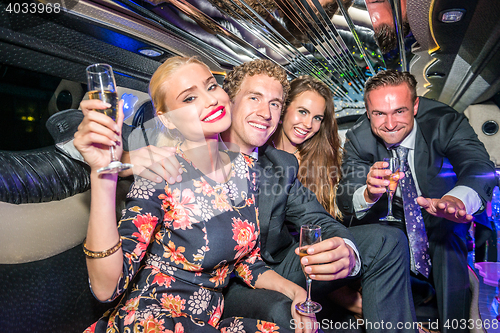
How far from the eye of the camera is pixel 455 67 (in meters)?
3.00

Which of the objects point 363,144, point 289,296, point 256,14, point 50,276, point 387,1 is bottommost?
point 289,296

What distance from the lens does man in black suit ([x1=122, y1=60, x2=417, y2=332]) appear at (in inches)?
44.6

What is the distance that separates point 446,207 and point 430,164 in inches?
26.0

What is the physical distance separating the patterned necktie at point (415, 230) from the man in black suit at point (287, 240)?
863 millimetres

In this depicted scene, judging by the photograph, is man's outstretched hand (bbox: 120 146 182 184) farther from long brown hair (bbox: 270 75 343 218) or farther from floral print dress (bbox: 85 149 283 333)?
long brown hair (bbox: 270 75 343 218)

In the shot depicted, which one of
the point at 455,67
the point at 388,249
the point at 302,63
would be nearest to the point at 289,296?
the point at 388,249

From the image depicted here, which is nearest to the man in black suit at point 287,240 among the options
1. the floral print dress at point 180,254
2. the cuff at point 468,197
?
the floral print dress at point 180,254

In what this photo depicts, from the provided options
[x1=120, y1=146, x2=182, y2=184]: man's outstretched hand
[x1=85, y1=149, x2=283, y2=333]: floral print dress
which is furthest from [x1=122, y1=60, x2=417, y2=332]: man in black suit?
[x1=85, y1=149, x2=283, y2=333]: floral print dress

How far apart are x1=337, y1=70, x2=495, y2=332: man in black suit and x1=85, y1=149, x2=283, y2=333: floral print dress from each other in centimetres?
105

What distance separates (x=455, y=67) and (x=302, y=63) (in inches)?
61.0

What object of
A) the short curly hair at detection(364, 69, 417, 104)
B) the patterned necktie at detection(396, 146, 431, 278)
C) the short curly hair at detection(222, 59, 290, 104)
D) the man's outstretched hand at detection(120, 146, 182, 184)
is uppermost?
the short curly hair at detection(364, 69, 417, 104)

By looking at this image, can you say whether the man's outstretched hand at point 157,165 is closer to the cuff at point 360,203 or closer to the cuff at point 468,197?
the cuff at point 360,203

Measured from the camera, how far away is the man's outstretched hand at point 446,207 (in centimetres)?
157

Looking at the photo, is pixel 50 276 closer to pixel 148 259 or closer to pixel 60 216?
pixel 60 216
